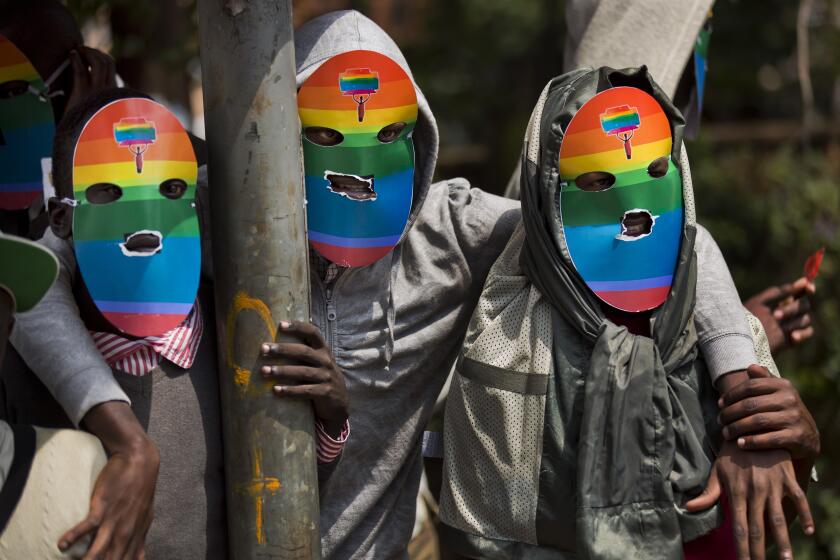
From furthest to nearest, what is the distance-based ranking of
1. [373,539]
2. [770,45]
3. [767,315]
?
[770,45]
[767,315]
[373,539]

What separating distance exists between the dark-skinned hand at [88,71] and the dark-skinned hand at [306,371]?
114 centimetres

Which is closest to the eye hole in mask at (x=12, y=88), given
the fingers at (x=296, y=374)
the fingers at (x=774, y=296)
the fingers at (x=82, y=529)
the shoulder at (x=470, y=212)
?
the shoulder at (x=470, y=212)

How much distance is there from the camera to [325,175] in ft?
8.71

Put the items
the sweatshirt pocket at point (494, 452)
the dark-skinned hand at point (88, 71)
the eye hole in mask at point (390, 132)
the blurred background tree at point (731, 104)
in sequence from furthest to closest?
the blurred background tree at point (731, 104) < the dark-skinned hand at point (88, 71) < the eye hole in mask at point (390, 132) < the sweatshirt pocket at point (494, 452)

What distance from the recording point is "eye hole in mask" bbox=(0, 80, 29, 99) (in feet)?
9.59

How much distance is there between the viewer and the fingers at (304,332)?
7.55 ft

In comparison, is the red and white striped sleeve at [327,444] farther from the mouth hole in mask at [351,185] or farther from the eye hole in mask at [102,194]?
the eye hole in mask at [102,194]

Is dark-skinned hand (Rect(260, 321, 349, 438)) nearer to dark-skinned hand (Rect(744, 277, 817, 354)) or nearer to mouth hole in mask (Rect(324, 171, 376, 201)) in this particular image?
mouth hole in mask (Rect(324, 171, 376, 201))

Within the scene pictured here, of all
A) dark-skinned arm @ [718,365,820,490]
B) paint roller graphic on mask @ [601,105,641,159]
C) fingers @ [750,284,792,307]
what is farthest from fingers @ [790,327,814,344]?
paint roller graphic on mask @ [601,105,641,159]

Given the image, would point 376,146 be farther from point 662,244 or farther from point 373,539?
point 373,539

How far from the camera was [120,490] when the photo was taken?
7.13ft

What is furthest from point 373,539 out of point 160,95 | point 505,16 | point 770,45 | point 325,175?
point 505,16

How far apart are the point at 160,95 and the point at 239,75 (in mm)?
4929

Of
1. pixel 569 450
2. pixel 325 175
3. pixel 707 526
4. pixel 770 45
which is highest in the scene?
pixel 770 45
